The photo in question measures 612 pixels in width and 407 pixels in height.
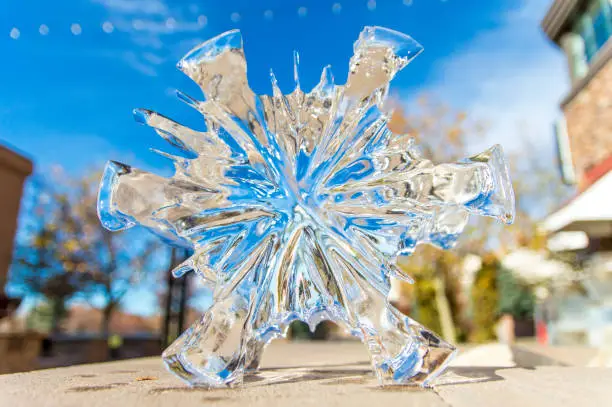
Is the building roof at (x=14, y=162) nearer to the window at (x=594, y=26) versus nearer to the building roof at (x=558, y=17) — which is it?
the window at (x=594, y=26)

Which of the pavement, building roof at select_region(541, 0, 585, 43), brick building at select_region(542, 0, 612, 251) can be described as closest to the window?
brick building at select_region(542, 0, 612, 251)

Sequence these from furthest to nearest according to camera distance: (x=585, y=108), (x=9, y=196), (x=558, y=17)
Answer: (x=558, y=17), (x=585, y=108), (x=9, y=196)

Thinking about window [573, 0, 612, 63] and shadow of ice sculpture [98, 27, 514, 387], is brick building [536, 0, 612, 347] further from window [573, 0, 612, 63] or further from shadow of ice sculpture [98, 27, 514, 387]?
shadow of ice sculpture [98, 27, 514, 387]

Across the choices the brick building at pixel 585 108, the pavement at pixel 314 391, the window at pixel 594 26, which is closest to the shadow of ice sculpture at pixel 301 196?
the pavement at pixel 314 391

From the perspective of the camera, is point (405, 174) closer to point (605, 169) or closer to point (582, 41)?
point (605, 169)

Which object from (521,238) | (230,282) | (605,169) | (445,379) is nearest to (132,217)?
(230,282)

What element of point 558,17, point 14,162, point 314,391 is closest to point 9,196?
point 14,162

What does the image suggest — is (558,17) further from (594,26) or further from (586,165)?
(586,165)
